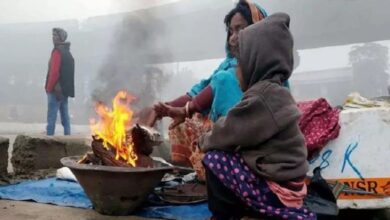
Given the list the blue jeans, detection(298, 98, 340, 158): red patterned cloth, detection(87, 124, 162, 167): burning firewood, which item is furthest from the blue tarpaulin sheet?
the blue jeans

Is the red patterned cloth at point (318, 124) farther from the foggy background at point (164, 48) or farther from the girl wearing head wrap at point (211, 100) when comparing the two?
the foggy background at point (164, 48)

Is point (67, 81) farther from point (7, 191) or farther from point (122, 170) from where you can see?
point (122, 170)

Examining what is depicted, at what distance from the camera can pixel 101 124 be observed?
3195 millimetres

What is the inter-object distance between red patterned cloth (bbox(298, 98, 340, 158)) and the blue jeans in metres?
6.17

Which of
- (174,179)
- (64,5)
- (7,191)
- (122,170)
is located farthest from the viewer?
(64,5)

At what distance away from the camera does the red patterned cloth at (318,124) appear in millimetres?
2809

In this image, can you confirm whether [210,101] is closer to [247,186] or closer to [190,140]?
[190,140]

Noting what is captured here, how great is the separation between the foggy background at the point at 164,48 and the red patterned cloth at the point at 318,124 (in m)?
5.02

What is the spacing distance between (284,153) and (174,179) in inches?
83.5

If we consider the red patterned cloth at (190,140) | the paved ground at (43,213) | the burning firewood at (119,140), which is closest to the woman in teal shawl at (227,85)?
the red patterned cloth at (190,140)

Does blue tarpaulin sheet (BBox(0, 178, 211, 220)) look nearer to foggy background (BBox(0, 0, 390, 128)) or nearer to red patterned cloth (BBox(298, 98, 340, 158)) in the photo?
red patterned cloth (BBox(298, 98, 340, 158))

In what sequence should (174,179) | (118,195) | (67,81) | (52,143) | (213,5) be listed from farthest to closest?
(213,5), (67,81), (52,143), (174,179), (118,195)

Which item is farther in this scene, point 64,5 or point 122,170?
point 64,5

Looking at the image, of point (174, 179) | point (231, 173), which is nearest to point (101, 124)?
point (174, 179)
